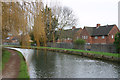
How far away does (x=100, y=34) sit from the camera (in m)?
37.2

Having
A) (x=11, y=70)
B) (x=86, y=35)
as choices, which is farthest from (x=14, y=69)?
(x=86, y=35)

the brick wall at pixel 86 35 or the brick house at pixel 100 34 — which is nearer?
the brick house at pixel 100 34

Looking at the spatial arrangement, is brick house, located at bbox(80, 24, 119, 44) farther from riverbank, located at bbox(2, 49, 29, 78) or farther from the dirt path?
the dirt path

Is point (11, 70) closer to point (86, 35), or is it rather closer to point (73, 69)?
point (73, 69)

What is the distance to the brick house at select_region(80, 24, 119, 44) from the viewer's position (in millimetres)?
35500

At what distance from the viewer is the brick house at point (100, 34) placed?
3550 centimetres

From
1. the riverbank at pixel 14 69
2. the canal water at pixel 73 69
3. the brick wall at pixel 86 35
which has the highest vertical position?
the brick wall at pixel 86 35

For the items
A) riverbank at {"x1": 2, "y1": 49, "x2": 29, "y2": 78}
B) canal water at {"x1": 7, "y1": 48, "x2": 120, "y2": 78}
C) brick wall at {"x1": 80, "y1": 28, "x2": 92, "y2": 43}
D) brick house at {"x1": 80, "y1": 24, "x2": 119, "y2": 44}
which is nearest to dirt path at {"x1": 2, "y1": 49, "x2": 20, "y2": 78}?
riverbank at {"x1": 2, "y1": 49, "x2": 29, "y2": 78}

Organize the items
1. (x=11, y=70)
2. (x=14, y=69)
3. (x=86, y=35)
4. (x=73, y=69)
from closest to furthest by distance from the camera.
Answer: (x=11, y=70), (x=14, y=69), (x=73, y=69), (x=86, y=35)

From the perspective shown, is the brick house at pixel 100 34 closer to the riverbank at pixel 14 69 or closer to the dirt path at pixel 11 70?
the riverbank at pixel 14 69

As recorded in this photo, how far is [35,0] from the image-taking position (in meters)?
3.77

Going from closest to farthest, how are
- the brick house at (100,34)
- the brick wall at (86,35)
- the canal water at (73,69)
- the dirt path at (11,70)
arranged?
the dirt path at (11,70)
the canal water at (73,69)
the brick house at (100,34)
the brick wall at (86,35)

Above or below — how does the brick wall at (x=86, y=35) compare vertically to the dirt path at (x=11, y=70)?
above

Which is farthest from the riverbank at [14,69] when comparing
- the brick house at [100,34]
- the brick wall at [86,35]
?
the brick wall at [86,35]
